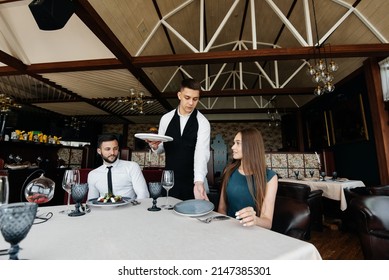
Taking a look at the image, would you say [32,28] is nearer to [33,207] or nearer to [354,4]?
[33,207]

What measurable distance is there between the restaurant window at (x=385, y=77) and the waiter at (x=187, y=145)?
4.65 m

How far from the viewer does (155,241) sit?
649mm

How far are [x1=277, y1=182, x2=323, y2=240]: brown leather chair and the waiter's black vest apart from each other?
1.59m

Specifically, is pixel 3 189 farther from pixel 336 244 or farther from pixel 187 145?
pixel 336 244

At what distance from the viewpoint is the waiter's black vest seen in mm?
1621

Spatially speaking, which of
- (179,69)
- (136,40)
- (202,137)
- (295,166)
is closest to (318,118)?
(295,166)

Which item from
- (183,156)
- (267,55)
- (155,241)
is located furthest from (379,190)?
(155,241)

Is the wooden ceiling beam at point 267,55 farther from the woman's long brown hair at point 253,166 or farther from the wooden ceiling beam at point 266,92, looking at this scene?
the woman's long brown hair at point 253,166

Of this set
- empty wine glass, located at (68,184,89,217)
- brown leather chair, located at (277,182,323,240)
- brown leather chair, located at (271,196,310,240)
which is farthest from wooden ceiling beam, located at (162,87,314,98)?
empty wine glass, located at (68,184,89,217)

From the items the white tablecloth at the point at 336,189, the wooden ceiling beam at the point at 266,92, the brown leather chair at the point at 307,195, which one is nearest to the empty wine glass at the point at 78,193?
the brown leather chair at the point at 307,195

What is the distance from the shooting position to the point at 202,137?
5.40 ft

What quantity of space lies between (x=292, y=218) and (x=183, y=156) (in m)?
0.90

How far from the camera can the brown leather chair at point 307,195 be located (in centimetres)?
272

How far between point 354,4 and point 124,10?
14.1 ft
